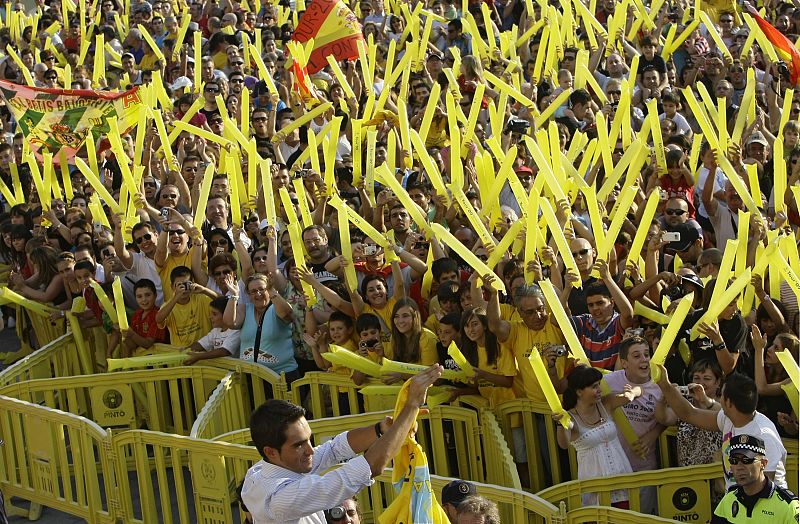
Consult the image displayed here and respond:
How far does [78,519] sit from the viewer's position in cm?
895

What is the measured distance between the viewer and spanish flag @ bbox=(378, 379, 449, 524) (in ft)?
18.1

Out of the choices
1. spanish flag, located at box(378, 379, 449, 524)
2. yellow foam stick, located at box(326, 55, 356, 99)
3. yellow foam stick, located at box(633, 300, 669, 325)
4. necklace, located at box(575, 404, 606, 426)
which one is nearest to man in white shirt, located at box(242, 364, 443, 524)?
spanish flag, located at box(378, 379, 449, 524)

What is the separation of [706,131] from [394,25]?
7.67 meters

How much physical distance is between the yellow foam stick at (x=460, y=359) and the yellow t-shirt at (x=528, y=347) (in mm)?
288

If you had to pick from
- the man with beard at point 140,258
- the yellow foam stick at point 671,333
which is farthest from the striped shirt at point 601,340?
the man with beard at point 140,258

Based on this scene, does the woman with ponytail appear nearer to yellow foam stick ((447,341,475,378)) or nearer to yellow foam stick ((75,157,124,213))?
yellow foam stick ((447,341,475,378))

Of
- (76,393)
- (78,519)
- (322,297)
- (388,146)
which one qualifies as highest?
(388,146)

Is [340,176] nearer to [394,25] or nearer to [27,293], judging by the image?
[27,293]

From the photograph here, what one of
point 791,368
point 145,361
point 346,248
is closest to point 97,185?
point 145,361

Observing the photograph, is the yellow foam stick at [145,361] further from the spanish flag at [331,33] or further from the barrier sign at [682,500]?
the spanish flag at [331,33]

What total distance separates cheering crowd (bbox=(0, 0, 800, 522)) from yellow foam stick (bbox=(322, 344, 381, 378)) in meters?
0.12

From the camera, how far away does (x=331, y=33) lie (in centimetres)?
1440

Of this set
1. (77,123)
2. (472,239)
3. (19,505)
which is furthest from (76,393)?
(77,123)

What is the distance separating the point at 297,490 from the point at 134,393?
4.39 metres
